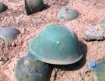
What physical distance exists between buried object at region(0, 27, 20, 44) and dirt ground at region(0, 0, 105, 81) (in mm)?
84

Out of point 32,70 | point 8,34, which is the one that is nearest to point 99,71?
point 32,70

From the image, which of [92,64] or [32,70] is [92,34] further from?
[32,70]

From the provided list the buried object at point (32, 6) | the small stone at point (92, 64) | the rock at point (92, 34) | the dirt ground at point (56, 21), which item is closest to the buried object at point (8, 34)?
the dirt ground at point (56, 21)

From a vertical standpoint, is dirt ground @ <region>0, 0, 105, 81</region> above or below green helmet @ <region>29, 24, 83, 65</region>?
below

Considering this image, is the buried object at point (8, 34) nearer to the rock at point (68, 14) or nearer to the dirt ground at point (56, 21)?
the dirt ground at point (56, 21)

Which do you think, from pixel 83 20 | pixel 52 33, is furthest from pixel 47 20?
pixel 52 33

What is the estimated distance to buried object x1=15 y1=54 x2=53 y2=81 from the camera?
115 inches

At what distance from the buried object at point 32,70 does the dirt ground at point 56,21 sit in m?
0.12

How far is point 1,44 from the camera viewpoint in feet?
12.2

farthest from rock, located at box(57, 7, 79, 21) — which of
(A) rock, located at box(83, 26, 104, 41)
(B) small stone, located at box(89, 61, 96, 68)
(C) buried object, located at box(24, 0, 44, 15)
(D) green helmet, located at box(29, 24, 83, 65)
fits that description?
(B) small stone, located at box(89, 61, 96, 68)

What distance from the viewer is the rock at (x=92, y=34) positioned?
345 centimetres

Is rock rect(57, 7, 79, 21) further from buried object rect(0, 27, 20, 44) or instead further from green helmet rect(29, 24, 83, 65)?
green helmet rect(29, 24, 83, 65)

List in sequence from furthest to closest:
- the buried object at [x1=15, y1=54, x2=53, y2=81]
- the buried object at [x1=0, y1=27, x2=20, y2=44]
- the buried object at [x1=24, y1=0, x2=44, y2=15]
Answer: the buried object at [x1=24, y1=0, x2=44, y2=15], the buried object at [x1=0, y1=27, x2=20, y2=44], the buried object at [x1=15, y1=54, x2=53, y2=81]

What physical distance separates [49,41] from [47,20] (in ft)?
4.50
